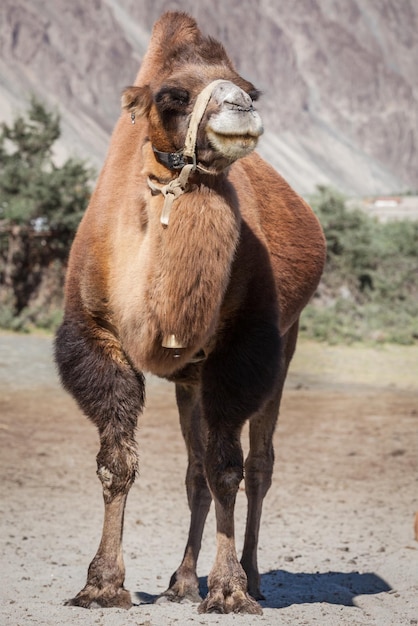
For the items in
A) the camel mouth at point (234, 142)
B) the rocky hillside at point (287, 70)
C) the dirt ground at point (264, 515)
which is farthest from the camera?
the rocky hillside at point (287, 70)

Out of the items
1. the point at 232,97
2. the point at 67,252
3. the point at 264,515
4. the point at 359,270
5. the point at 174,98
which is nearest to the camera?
the point at 232,97

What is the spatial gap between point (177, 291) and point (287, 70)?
9262 cm

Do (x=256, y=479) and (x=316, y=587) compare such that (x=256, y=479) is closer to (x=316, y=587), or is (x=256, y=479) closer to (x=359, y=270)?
(x=316, y=587)

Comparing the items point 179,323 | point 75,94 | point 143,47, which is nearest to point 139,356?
point 179,323

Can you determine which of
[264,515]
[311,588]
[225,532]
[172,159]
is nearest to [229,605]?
[225,532]

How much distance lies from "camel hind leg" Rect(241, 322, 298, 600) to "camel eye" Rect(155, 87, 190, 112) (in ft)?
5.43

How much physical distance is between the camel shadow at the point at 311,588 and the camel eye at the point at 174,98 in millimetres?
2373

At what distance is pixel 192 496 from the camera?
5.61 meters

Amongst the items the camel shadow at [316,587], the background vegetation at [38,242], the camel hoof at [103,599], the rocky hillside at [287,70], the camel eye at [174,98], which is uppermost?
the rocky hillside at [287,70]

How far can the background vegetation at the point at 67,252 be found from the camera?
65.0ft

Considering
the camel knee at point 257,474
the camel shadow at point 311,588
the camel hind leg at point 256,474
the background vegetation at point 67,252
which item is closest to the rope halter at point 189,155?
the camel hind leg at point 256,474

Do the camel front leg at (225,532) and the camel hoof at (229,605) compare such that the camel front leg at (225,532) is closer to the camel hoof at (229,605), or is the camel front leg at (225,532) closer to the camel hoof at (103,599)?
the camel hoof at (229,605)

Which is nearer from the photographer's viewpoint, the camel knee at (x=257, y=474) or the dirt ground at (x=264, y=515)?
the dirt ground at (x=264, y=515)

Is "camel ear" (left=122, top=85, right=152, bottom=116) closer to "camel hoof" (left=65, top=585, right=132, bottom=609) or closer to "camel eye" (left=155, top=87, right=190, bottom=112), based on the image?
"camel eye" (left=155, top=87, right=190, bottom=112)
